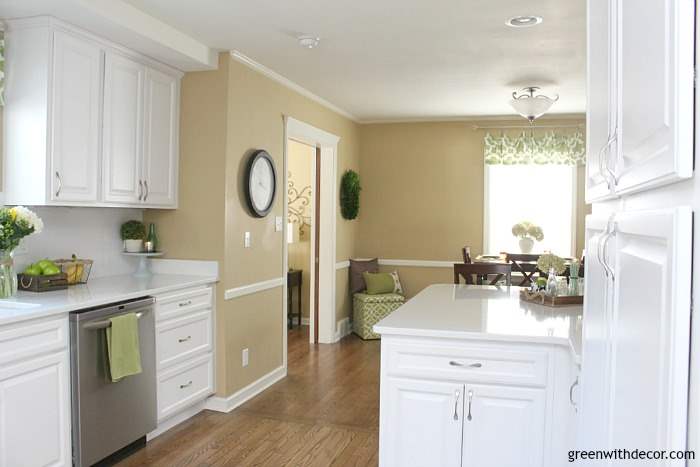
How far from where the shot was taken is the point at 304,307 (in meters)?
7.23

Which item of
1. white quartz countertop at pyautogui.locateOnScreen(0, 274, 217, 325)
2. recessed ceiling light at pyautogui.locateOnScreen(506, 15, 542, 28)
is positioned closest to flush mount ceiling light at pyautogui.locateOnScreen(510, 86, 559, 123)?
recessed ceiling light at pyautogui.locateOnScreen(506, 15, 542, 28)

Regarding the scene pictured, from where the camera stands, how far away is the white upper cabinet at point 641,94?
0.66m

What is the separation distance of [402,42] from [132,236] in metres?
2.24

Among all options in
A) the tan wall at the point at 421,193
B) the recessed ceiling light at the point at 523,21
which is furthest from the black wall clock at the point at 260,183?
the tan wall at the point at 421,193

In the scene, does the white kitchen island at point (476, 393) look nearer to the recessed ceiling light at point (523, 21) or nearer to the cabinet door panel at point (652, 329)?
the cabinet door panel at point (652, 329)

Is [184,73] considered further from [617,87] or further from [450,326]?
[617,87]

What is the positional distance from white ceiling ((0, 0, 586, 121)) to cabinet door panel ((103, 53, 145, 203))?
0.41m

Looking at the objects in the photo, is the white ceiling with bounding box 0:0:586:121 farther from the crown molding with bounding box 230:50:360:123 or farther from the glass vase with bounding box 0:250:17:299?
the glass vase with bounding box 0:250:17:299

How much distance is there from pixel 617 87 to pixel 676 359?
0.56 metres

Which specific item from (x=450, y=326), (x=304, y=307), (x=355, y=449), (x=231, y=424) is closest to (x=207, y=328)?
(x=231, y=424)

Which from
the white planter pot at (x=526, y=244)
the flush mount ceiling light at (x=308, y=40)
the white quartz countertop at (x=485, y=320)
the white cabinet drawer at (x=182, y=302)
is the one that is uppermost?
the flush mount ceiling light at (x=308, y=40)

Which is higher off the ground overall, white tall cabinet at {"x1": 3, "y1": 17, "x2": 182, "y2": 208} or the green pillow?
white tall cabinet at {"x1": 3, "y1": 17, "x2": 182, "y2": 208}

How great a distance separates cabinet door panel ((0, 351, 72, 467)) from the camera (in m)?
2.47

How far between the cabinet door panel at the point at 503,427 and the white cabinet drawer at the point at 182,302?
6.38ft
